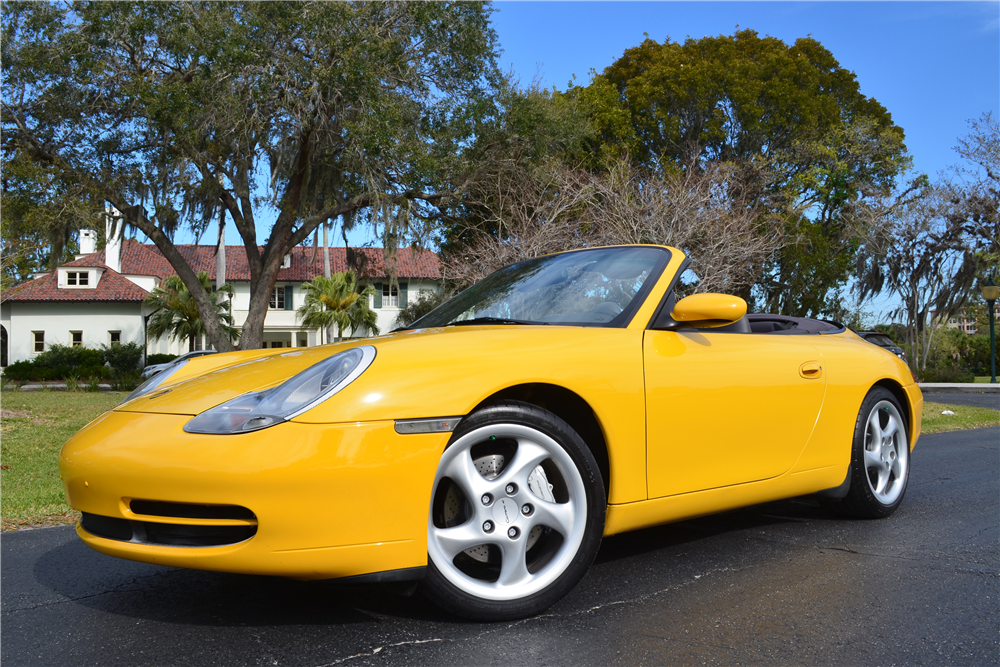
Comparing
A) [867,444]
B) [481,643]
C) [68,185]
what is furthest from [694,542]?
Answer: [68,185]

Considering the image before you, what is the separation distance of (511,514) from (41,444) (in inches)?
336

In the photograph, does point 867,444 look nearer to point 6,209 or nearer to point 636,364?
point 636,364

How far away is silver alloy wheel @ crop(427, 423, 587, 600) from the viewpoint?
96.3 inches

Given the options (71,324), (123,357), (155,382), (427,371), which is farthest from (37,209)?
(71,324)

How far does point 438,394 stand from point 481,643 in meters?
0.77

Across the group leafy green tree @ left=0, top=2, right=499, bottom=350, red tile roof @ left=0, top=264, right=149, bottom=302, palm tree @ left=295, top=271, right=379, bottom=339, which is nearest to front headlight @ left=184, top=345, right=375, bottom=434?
leafy green tree @ left=0, top=2, right=499, bottom=350

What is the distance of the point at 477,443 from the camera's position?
8.38 feet

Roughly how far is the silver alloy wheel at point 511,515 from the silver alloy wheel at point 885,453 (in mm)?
2085

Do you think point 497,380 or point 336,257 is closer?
point 497,380

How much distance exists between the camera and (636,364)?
2863mm

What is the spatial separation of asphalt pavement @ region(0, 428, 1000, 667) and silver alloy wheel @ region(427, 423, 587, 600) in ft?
0.49

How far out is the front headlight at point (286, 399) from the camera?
2.29 metres

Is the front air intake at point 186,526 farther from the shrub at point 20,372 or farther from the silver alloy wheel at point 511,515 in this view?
the shrub at point 20,372

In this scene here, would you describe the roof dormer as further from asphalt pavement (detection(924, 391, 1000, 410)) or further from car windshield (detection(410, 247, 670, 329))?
car windshield (detection(410, 247, 670, 329))
